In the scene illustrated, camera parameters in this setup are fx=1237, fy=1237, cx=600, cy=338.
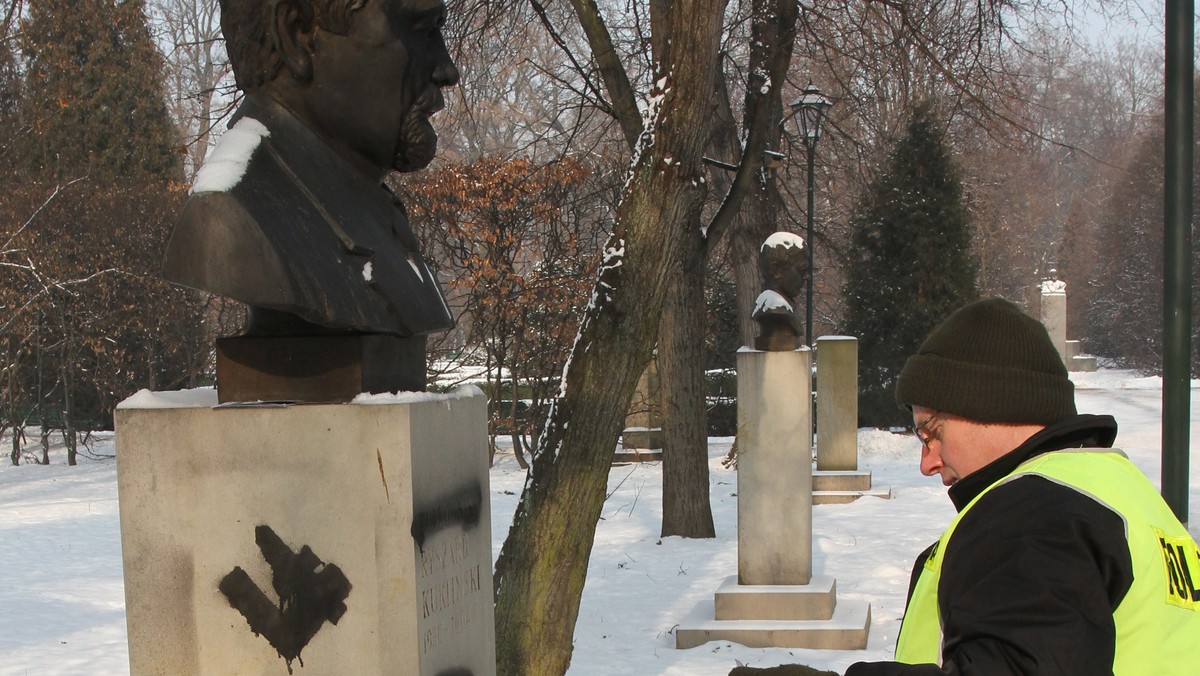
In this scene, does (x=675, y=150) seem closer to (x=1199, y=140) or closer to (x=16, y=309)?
(x=16, y=309)

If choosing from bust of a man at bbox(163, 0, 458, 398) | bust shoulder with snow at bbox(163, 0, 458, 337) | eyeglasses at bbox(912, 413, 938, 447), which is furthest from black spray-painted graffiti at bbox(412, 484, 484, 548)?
eyeglasses at bbox(912, 413, 938, 447)

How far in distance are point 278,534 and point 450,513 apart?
478mm

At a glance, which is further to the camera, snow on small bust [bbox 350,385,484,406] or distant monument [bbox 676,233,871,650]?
distant monument [bbox 676,233,871,650]

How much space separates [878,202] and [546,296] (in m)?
8.94

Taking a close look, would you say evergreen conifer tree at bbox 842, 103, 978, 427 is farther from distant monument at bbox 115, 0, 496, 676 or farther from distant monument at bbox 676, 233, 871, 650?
distant monument at bbox 115, 0, 496, 676

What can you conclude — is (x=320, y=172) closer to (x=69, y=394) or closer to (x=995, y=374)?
(x=995, y=374)

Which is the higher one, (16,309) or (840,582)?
(16,309)

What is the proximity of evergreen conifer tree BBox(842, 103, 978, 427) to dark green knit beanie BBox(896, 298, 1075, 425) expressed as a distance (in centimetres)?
2019

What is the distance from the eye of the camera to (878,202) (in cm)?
2225

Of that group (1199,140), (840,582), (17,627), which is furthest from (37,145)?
(1199,140)

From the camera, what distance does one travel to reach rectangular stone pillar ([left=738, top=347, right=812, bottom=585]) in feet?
28.7

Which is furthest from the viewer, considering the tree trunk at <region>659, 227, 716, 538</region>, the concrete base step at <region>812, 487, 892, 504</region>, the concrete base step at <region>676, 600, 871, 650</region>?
the concrete base step at <region>812, 487, 892, 504</region>

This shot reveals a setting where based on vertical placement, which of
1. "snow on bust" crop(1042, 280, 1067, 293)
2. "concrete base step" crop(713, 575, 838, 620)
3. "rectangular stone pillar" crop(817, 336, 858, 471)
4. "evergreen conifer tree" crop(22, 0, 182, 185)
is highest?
"evergreen conifer tree" crop(22, 0, 182, 185)

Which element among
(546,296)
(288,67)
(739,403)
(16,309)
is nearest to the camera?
(288,67)
